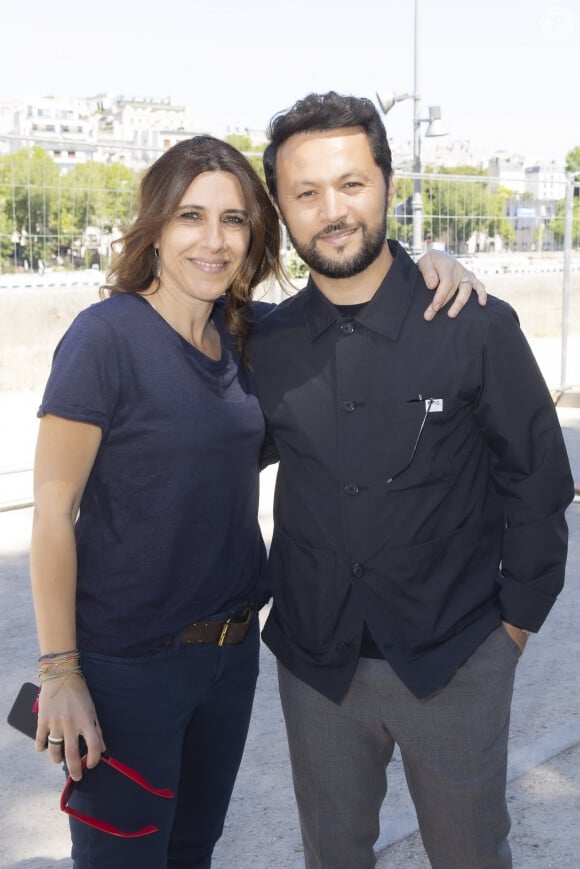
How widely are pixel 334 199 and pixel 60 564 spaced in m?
1.00

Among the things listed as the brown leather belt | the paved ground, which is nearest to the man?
the brown leather belt

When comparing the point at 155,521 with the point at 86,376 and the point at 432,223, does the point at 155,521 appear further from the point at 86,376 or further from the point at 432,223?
the point at 432,223

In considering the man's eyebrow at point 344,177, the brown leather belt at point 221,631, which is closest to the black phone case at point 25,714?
the brown leather belt at point 221,631

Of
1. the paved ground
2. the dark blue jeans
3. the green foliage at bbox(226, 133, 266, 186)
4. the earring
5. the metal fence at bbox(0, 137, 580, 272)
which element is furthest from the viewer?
the metal fence at bbox(0, 137, 580, 272)

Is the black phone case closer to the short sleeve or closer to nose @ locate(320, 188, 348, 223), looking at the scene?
the short sleeve

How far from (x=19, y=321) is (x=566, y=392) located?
5.95 m

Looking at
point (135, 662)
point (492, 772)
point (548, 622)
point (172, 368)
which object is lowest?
point (548, 622)

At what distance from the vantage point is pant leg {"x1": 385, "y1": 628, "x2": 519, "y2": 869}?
229cm

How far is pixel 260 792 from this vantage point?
3.59 m

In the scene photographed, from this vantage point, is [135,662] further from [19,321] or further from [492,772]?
[19,321]

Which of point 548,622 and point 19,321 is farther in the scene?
point 19,321

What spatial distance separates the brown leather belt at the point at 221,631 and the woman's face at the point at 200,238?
0.75 m

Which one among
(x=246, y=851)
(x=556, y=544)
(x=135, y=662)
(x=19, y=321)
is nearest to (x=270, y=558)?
(x=135, y=662)

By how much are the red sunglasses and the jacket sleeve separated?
0.87m
